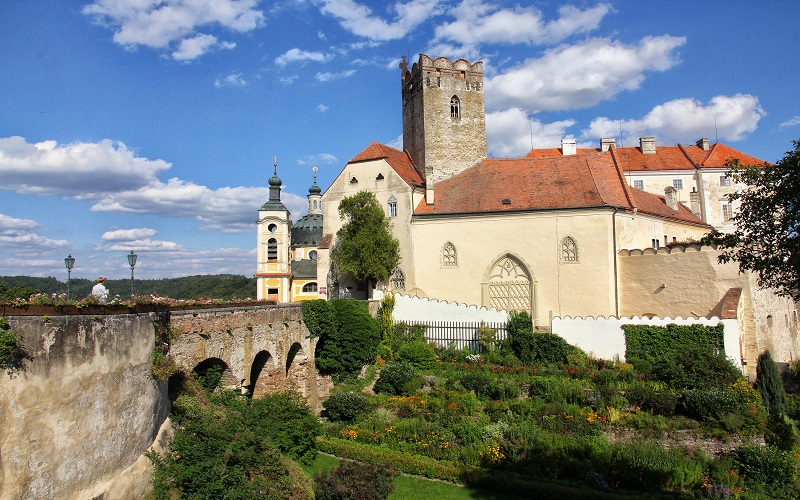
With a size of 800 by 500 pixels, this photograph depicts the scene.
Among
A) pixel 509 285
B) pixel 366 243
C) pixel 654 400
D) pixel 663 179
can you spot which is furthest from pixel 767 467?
pixel 663 179

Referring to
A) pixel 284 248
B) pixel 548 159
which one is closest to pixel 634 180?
pixel 548 159

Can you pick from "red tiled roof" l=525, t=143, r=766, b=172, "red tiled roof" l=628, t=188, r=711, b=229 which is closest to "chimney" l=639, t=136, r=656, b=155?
"red tiled roof" l=525, t=143, r=766, b=172

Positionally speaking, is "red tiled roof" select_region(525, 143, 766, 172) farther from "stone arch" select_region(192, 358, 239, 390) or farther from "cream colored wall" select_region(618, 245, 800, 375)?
"stone arch" select_region(192, 358, 239, 390)

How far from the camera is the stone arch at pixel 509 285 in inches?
1196

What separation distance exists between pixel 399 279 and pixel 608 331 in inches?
480

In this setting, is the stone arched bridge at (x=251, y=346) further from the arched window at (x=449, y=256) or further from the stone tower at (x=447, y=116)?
the stone tower at (x=447, y=116)

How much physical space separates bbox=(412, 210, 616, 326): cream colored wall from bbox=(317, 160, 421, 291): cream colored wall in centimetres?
63

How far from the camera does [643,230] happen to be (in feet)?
102

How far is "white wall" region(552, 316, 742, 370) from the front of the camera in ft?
75.5

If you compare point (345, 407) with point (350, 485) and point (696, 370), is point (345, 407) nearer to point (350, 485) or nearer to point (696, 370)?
point (350, 485)

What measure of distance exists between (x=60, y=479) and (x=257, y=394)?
10346mm

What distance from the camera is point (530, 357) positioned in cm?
2484

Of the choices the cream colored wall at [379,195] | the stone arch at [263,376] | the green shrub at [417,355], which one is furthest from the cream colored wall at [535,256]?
the stone arch at [263,376]

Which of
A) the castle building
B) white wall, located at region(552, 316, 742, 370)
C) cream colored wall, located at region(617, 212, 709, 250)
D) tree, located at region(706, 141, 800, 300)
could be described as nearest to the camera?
tree, located at region(706, 141, 800, 300)
